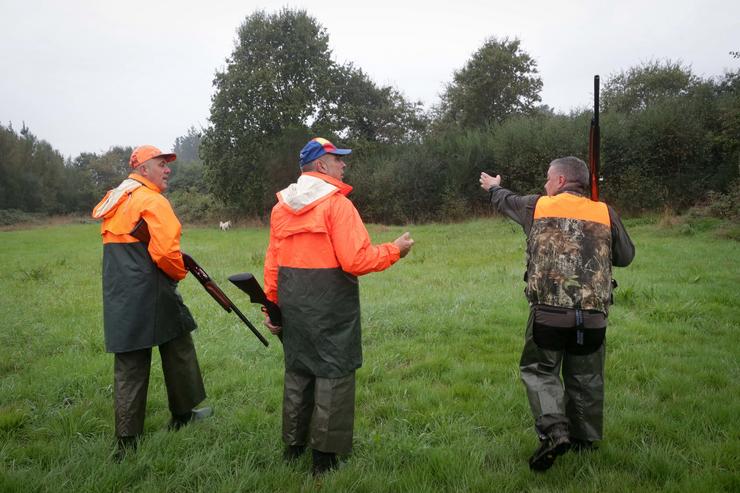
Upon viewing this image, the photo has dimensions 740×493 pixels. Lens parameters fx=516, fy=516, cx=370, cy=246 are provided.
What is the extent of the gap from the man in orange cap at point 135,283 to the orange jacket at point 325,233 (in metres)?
0.97

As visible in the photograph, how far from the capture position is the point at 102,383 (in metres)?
5.21

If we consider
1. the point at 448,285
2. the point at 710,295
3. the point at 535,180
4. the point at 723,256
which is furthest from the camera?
the point at 535,180

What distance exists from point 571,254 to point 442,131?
33.8 m

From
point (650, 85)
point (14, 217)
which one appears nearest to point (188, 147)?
point (14, 217)

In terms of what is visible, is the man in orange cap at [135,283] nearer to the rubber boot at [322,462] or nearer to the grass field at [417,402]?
the grass field at [417,402]

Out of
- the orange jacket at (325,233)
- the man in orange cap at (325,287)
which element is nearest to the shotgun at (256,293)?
the man in orange cap at (325,287)

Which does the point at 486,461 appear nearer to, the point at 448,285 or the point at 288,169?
the point at 448,285

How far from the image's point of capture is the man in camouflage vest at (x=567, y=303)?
3.28 m

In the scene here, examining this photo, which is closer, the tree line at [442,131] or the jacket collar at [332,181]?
the jacket collar at [332,181]

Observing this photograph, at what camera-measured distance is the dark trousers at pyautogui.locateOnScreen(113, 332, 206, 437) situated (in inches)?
148

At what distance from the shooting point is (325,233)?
3.29m

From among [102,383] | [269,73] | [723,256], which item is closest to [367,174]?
[269,73]

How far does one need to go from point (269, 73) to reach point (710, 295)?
27218 millimetres

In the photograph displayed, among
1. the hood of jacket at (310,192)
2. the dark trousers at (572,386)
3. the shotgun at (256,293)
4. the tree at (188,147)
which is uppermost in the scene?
the tree at (188,147)
